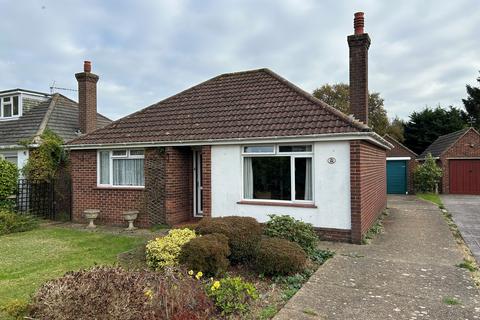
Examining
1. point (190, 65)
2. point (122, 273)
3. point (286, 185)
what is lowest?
point (122, 273)

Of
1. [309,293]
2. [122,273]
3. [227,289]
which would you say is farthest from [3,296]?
[309,293]

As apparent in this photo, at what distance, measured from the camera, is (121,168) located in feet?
38.2

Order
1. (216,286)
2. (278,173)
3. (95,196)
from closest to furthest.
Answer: (216,286)
(278,173)
(95,196)

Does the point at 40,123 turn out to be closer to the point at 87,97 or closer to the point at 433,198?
the point at 87,97

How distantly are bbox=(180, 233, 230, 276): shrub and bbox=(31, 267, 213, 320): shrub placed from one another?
1107 mm

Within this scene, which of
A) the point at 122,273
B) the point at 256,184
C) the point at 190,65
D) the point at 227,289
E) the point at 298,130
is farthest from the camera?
the point at 190,65

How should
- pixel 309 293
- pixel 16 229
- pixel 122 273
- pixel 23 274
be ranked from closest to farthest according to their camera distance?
pixel 122 273 < pixel 309 293 < pixel 23 274 < pixel 16 229

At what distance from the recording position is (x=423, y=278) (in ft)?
18.9

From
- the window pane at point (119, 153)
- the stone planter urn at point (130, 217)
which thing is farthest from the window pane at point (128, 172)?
the stone planter urn at point (130, 217)

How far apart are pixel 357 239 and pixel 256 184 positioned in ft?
9.84

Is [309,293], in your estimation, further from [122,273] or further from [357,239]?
[357,239]

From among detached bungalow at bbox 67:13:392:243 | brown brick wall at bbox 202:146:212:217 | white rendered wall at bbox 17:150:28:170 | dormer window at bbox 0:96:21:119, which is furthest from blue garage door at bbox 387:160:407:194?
dormer window at bbox 0:96:21:119

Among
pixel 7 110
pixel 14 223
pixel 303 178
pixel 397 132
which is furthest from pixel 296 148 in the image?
pixel 397 132

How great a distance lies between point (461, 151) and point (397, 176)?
4539mm
